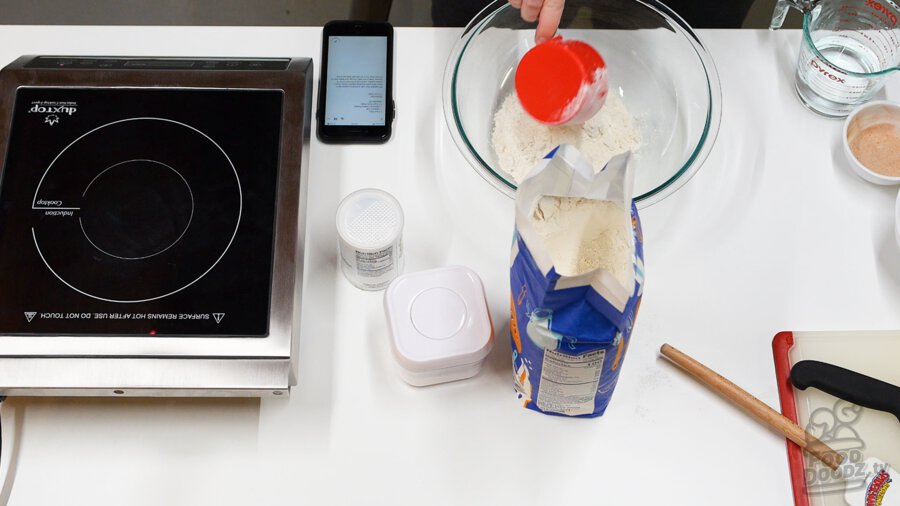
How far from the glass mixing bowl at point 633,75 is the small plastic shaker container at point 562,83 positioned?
50mm

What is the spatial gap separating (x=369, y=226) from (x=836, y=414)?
0.50 m

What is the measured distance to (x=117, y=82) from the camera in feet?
2.72

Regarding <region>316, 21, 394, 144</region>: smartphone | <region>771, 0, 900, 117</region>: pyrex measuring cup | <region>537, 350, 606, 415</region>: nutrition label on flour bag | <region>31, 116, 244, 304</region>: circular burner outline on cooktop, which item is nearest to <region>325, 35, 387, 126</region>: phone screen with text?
<region>316, 21, 394, 144</region>: smartphone

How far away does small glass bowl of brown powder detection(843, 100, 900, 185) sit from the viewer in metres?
0.86

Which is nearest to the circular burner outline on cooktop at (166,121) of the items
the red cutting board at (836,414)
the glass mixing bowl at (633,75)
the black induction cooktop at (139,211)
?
the black induction cooktop at (139,211)

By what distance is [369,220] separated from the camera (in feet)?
2.43

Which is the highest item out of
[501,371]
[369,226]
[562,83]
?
[562,83]

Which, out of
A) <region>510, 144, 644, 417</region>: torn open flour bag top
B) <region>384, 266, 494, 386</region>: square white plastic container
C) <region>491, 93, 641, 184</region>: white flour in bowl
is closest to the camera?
<region>510, 144, 644, 417</region>: torn open flour bag top

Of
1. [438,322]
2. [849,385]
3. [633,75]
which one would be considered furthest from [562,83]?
[849,385]

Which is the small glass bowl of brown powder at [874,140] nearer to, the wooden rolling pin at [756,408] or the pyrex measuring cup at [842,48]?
the pyrex measuring cup at [842,48]

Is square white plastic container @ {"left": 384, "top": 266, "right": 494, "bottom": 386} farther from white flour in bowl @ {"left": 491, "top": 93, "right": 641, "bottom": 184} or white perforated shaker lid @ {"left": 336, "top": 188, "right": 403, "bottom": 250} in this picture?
white flour in bowl @ {"left": 491, "top": 93, "right": 641, "bottom": 184}

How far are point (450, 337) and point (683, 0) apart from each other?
2.23 feet

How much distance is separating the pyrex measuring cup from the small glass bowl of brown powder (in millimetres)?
21

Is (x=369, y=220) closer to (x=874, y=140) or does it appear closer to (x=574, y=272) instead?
(x=574, y=272)
